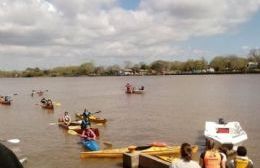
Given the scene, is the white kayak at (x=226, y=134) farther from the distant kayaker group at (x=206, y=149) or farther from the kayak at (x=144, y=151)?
the kayak at (x=144, y=151)

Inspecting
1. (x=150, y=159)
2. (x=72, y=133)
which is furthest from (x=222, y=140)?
(x=72, y=133)

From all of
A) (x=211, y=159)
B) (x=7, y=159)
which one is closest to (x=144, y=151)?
(x=211, y=159)

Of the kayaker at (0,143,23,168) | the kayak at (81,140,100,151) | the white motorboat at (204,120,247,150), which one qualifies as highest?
the kayaker at (0,143,23,168)

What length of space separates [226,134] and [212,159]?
35.7 ft

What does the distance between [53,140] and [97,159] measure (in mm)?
8567

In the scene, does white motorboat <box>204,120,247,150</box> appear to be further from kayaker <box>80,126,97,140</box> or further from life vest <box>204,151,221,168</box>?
life vest <box>204,151,221,168</box>

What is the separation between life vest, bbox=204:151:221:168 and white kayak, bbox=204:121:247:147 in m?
9.55

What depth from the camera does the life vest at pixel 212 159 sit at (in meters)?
10.3

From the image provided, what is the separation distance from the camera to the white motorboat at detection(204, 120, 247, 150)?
1994 centimetres

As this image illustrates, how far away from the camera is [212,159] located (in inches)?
403

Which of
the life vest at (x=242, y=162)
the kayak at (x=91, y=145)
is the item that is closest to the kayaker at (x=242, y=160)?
the life vest at (x=242, y=162)

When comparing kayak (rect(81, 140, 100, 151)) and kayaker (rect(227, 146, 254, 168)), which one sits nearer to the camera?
kayaker (rect(227, 146, 254, 168))

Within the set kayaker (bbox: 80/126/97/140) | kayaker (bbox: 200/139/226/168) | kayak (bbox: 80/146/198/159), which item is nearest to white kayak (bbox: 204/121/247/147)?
kayak (bbox: 80/146/198/159)

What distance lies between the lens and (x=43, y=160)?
21094mm
